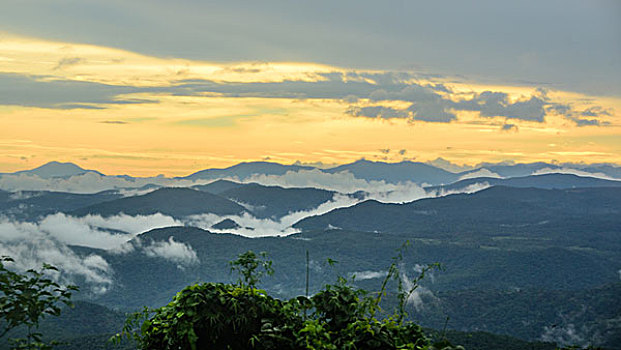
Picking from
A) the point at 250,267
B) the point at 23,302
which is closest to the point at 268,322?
the point at 250,267

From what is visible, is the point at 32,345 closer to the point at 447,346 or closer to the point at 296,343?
the point at 296,343

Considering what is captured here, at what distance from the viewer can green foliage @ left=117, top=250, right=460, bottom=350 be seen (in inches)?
255

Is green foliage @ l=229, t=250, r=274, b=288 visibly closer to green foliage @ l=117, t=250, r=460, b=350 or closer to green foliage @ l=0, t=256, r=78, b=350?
green foliage @ l=117, t=250, r=460, b=350

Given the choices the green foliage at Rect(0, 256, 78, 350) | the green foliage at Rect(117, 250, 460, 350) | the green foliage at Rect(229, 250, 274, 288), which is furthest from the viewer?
the green foliage at Rect(229, 250, 274, 288)

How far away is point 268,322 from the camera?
271 inches

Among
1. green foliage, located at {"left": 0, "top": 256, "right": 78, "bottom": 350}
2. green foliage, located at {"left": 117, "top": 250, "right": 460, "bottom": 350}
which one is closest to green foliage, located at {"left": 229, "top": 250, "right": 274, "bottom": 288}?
green foliage, located at {"left": 117, "top": 250, "right": 460, "bottom": 350}

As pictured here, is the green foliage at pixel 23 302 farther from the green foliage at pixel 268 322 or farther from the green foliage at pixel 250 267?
the green foliage at pixel 250 267

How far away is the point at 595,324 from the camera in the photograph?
6732 inches

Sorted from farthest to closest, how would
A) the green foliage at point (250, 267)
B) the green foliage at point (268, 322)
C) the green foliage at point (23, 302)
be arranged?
1. the green foliage at point (250, 267)
2. the green foliage at point (23, 302)
3. the green foliage at point (268, 322)

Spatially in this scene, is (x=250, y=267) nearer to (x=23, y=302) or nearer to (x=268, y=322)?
(x=268, y=322)

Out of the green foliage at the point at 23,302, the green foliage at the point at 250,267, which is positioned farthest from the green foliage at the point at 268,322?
the green foliage at the point at 23,302

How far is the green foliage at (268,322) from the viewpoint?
21.3 ft

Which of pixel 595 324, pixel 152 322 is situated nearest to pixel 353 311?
pixel 152 322

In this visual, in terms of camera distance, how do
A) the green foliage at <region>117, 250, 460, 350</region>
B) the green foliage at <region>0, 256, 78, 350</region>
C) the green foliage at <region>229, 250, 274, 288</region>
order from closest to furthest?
the green foliage at <region>117, 250, 460, 350</region>
the green foliage at <region>0, 256, 78, 350</region>
the green foliage at <region>229, 250, 274, 288</region>
